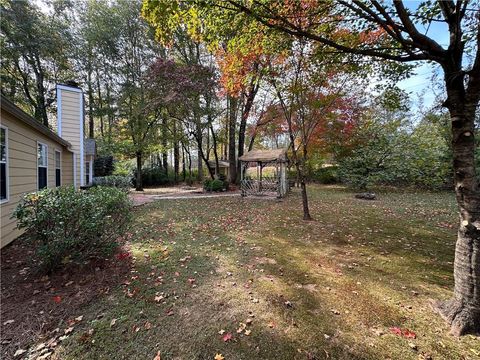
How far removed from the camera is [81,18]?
1739 cm

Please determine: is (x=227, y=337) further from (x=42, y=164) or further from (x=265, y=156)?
(x=265, y=156)

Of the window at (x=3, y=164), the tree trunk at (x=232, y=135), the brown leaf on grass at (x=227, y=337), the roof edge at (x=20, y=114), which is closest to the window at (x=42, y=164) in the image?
the roof edge at (x=20, y=114)

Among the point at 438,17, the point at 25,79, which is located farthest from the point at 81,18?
the point at 438,17

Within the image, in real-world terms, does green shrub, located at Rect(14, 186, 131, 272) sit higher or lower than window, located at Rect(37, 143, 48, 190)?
lower

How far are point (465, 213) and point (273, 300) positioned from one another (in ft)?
7.60

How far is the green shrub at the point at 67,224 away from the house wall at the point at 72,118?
23.4ft

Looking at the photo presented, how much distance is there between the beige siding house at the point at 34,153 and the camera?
4.35 meters

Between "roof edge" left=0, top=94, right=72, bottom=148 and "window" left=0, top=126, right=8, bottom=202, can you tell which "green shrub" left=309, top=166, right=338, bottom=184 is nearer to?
"roof edge" left=0, top=94, right=72, bottom=148

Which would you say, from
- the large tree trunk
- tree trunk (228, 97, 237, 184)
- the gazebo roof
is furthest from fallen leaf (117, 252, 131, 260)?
tree trunk (228, 97, 237, 184)

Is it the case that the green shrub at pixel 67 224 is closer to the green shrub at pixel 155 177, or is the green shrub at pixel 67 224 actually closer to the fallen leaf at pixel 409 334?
the fallen leaf at pixel 409 334

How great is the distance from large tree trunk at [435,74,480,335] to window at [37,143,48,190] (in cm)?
875

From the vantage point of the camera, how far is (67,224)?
3.31m

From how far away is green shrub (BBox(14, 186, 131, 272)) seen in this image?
3154mm

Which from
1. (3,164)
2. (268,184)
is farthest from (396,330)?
(268,184)
